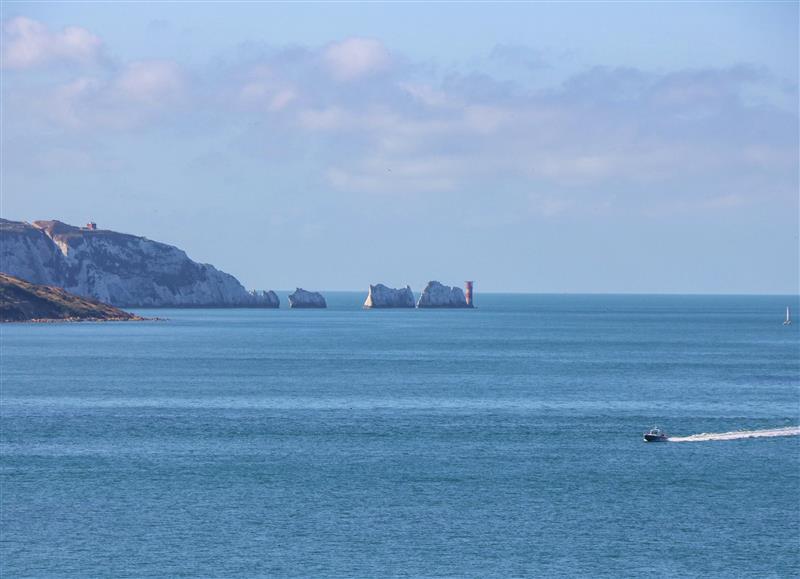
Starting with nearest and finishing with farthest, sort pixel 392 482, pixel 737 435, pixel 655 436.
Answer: pixel 392 482
pixel 655 436
pixel 737 435

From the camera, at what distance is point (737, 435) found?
102188mm

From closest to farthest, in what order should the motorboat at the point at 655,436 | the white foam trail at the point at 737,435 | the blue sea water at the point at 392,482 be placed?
the blue sea water at the point at 392,482 → the motorboat at the point at 655,436 → the white foam trail at the point at 737,435

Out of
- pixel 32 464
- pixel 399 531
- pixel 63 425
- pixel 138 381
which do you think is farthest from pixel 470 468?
pixel 138 381

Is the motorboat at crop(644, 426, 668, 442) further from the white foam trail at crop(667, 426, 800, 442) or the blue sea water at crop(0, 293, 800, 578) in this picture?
the blue sea water at crop(0, 293, 800, 578)

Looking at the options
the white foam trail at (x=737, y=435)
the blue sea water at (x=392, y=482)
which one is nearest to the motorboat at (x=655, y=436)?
the white foam trail at (x=737, y=435)

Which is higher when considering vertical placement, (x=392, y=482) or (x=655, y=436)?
(x=655, y=436)

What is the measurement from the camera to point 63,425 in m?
107

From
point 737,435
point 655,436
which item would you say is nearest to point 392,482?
point 655,436

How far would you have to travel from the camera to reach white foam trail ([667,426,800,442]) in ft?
332

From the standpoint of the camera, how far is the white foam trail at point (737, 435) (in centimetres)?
10115

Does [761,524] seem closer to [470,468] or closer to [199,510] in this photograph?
[470,468]

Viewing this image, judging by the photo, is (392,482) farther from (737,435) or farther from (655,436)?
(737,435)

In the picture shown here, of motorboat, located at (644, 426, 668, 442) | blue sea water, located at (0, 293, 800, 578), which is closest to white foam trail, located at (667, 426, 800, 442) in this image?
motorboat, located at (644, 426, 668, 442)

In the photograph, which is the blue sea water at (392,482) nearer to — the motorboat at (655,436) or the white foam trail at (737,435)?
the motorboat at (655,436)
